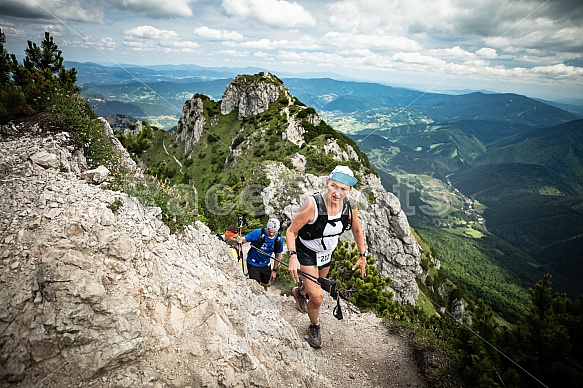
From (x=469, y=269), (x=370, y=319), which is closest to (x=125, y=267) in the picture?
(x=370, y=319)

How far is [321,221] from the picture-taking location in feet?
18.1

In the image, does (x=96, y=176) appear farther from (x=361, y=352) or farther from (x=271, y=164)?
(x=271, y=164)

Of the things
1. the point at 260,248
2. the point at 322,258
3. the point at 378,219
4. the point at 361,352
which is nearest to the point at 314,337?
the point at 361,352

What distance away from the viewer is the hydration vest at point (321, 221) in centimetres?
545

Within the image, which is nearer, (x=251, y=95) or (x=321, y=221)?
(x=321, y=221)

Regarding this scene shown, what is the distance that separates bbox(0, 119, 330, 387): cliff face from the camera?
3.49 metres

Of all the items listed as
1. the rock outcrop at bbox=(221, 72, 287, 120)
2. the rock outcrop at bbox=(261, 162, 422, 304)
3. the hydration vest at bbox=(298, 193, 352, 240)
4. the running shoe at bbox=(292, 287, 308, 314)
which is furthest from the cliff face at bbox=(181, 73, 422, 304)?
the rock outcrop at bbox=(221, 72, 287, 120)

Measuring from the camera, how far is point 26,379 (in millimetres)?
3227

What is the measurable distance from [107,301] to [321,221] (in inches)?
147

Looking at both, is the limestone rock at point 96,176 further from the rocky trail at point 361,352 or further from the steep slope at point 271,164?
the steep slope at point 271,164

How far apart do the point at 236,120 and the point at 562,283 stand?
16218 cm

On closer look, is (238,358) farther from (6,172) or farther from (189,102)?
(189,102)

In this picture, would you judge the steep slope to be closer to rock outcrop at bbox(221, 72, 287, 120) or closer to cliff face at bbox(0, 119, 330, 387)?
rock outcrop at bbox(221, 72, 287, 120)

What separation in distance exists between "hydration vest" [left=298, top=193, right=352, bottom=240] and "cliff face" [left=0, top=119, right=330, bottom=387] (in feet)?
6.80
